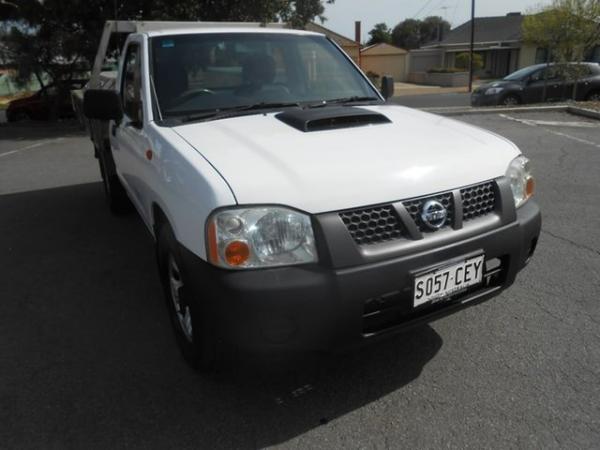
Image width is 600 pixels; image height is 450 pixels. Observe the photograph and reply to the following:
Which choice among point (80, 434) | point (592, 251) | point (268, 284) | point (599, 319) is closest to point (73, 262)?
point (80, 434)

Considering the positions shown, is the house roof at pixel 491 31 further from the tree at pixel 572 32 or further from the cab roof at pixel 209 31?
the cab roof at pixel 209 31

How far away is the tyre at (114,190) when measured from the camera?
538 centimetres

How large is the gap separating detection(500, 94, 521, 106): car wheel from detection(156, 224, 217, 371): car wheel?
14.6 meters

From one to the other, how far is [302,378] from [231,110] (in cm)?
164

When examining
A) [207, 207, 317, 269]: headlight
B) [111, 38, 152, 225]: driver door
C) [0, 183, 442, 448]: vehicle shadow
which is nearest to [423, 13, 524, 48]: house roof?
[111, 38, 152, 225]: driver door

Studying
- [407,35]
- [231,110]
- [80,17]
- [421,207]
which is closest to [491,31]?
[407,35]

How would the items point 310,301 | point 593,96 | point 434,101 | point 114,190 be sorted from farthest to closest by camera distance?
1. point 434,101
2. point 593,96
3. point 114,190
4. point 310,301

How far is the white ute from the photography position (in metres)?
2.06

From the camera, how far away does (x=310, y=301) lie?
2037 mm

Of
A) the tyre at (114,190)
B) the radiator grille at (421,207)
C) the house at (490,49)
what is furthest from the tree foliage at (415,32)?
the radiator grille at (421,207)

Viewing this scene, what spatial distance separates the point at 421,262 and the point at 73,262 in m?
3.31

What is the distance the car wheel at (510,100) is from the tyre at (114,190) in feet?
42.2

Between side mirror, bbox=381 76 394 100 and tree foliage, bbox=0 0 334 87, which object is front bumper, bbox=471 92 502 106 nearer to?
tree foliage, bbox=0 0 334 87

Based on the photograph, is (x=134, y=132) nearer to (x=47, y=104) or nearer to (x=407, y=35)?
(x=47, y=104)
